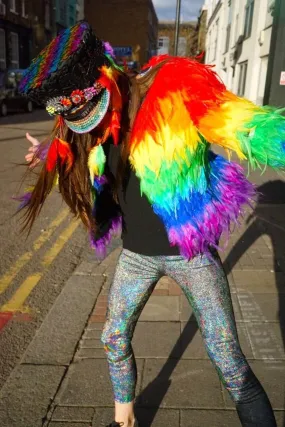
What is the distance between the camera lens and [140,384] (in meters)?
2.37

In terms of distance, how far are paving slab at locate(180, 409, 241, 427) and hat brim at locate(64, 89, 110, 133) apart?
1486mm

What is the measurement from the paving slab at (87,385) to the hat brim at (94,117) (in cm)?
144

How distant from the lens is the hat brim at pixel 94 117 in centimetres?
153

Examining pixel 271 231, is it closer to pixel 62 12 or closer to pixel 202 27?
pixel 62 12

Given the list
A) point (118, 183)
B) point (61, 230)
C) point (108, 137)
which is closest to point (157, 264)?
point (118, 183)

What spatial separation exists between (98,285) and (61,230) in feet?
5.44

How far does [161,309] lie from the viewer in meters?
3.15

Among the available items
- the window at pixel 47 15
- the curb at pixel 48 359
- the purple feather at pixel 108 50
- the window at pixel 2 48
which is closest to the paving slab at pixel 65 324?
the curb at pixel 48 359

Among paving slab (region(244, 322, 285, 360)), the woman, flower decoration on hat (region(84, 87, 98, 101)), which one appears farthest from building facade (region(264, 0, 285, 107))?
flower decoration on hat (region(84, 87, 98, 101))

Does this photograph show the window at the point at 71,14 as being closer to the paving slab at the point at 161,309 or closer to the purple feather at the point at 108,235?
the paving slab at the point at 161,309

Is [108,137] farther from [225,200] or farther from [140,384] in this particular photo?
[140,384]

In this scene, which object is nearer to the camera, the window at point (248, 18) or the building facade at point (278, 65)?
the building facade at point (278, 65)

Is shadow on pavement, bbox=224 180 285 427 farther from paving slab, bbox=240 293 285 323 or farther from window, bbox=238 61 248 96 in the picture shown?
window, bbox=238 61 248 96

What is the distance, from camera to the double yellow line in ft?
10.9
